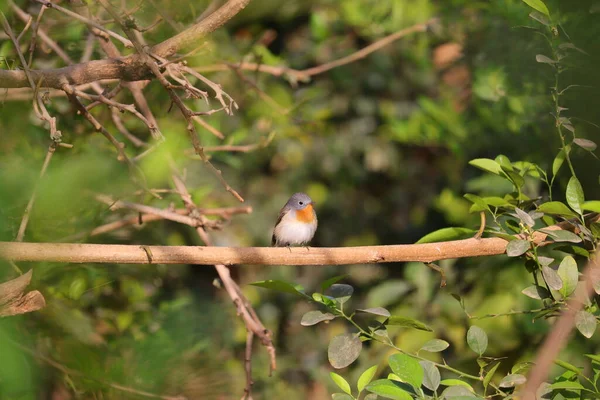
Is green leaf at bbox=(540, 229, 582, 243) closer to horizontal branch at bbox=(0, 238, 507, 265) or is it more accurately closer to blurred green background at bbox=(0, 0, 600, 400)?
horizontal branch at bbox=(0, 238, 507, 265)

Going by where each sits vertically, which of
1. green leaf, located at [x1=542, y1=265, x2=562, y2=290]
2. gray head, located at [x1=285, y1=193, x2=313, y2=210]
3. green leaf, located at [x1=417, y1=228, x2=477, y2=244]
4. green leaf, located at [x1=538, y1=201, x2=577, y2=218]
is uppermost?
green leaf, located at [x1=538, y1=201, x2=577, y2=218]

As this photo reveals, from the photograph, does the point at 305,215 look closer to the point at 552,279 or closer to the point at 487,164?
the point at 487,164

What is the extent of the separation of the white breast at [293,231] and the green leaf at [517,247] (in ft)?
7.43

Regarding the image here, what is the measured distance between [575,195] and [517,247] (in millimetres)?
195

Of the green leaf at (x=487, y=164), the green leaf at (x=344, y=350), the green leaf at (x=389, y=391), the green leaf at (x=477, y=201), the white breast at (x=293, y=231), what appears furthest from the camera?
the white breast at (x=293, y=231)

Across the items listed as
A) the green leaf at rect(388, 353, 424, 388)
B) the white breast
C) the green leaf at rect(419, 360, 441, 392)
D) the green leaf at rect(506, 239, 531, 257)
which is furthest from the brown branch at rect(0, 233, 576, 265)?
the white breast

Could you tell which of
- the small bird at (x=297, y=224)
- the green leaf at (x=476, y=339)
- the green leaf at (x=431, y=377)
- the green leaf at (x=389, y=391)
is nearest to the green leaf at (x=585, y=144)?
the green leaf at (x=476, y=339)

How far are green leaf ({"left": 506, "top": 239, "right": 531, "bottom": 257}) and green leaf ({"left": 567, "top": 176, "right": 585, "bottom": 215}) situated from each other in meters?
0.15

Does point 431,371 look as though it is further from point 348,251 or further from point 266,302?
point 266,302

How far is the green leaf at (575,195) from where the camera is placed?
5.72 ft

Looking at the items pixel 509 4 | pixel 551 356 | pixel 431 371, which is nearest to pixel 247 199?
pixel 509 4

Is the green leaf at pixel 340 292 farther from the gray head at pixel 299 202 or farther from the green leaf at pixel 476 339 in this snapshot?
the gray head at pixel 299 202

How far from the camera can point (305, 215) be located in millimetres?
4020

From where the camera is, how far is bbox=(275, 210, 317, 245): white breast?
13.0 ft
